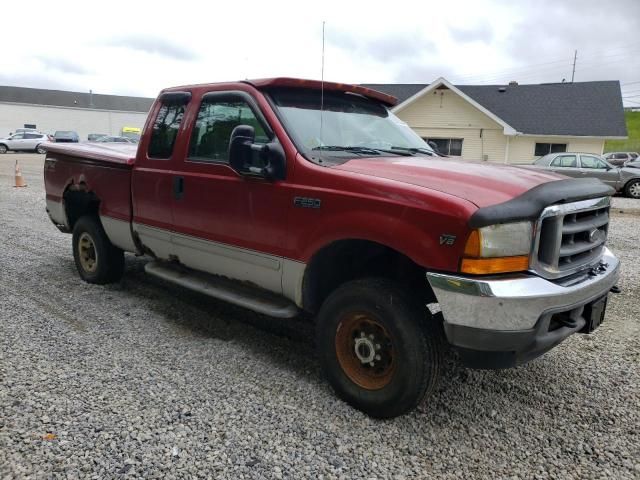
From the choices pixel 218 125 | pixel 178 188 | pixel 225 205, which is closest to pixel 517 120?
pixel 218 125

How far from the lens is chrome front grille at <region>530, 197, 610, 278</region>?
2746 mm

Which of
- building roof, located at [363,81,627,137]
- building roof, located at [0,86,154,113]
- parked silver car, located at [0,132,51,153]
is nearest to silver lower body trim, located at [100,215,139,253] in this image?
building roof, located at [363,81,627,137]

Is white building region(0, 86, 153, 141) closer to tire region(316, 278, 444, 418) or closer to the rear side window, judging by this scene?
the rear side window

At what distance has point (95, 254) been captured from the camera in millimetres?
5645

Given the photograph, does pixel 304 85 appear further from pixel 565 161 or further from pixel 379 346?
pixel 565 161

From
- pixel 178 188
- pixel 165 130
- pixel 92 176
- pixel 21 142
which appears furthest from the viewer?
pixel 21 142

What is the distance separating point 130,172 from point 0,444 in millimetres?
2792

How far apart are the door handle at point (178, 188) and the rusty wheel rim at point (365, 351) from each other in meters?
1.93

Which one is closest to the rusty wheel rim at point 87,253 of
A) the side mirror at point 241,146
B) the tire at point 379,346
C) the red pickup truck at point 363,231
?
the red pickup truck at point 363,231

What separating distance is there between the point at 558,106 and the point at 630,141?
124 ft

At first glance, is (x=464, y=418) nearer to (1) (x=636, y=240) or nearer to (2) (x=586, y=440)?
(2) (x=586, y=440)

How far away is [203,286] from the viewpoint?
4.25 metres

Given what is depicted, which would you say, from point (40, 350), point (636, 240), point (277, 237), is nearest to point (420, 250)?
point (277, 237)

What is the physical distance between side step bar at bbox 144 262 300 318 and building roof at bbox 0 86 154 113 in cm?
6593
